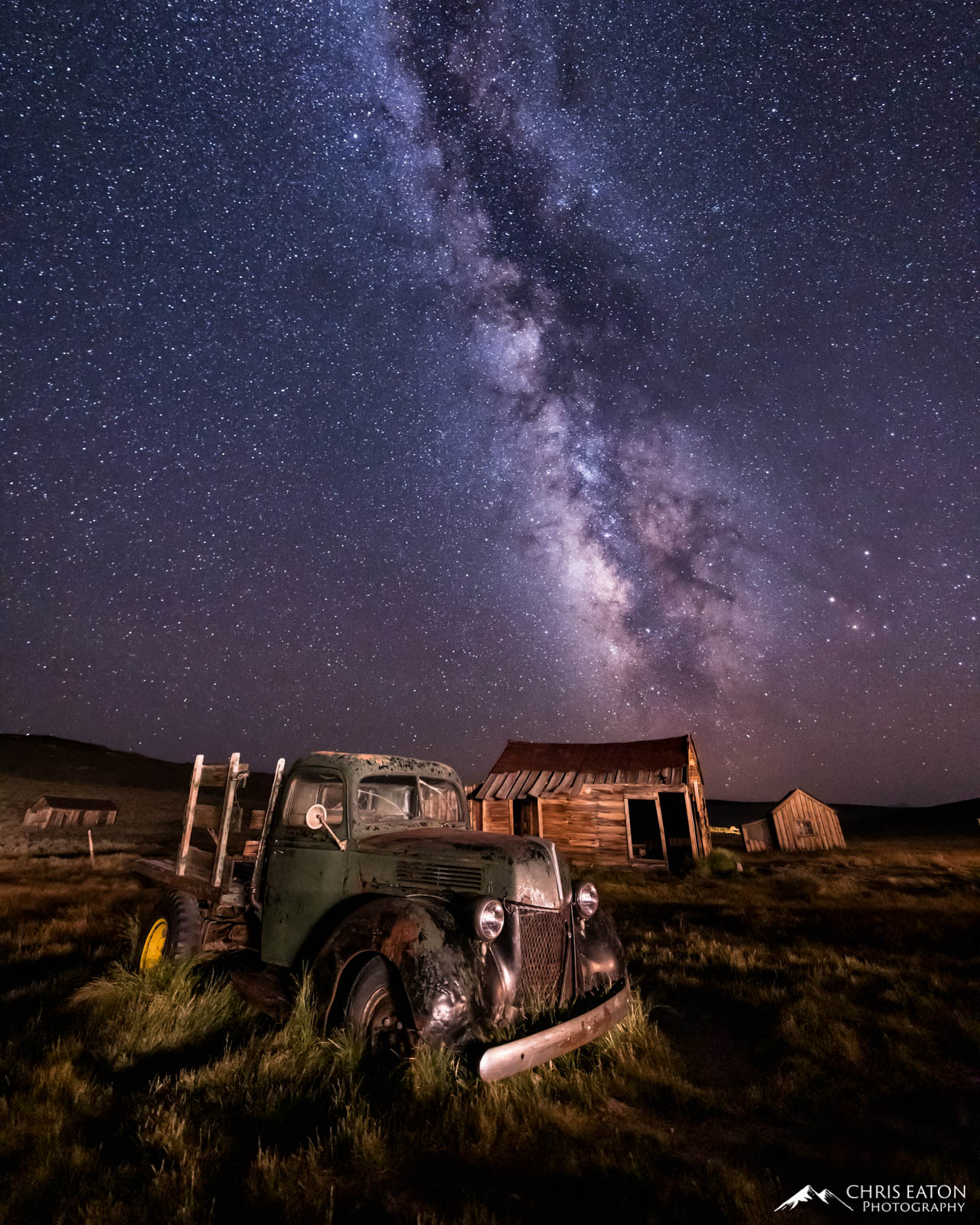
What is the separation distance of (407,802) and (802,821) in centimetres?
2803

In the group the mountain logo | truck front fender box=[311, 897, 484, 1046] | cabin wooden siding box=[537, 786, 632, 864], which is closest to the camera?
the mountain logo

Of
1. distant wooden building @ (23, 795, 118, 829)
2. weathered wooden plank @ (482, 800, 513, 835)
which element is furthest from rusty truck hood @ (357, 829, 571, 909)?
distant wooden building @ (23, 795, 118, 829)

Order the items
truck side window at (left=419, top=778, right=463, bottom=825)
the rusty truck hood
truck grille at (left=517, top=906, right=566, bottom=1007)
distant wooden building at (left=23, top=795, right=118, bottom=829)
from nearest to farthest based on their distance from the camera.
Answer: truck grille at (left=517, top=906, right=566, bottom=1007) < the rusty truck hood < truck side window at (left=419, top=778, right=463, bottom=825) < distant wooden building at (left=23, top=795, right=118, bottom=829)

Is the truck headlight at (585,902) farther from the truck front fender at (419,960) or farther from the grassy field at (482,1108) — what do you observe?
the truck front fender at (419,960)

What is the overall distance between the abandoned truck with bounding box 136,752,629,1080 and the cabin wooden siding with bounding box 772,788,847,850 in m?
25.9

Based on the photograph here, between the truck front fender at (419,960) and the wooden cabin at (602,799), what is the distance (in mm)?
16000

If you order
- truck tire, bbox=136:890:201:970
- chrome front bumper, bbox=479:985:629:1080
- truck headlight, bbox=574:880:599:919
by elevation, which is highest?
truck headlight, bbox=574:880:599:919

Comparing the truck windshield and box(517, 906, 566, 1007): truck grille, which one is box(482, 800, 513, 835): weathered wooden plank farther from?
box(517, 906, 566, 1007): truck grille

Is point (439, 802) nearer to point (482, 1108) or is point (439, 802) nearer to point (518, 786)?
point (482, 1108)

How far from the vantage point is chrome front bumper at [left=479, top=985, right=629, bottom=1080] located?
10.7 feet

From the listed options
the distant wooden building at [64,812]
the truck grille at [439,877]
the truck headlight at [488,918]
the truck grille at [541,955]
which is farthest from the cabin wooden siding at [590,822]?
the distant wooden building at [64,812]

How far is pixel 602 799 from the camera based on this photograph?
69.1ft

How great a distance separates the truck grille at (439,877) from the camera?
4.44 meters

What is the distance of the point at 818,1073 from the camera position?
4.42m
